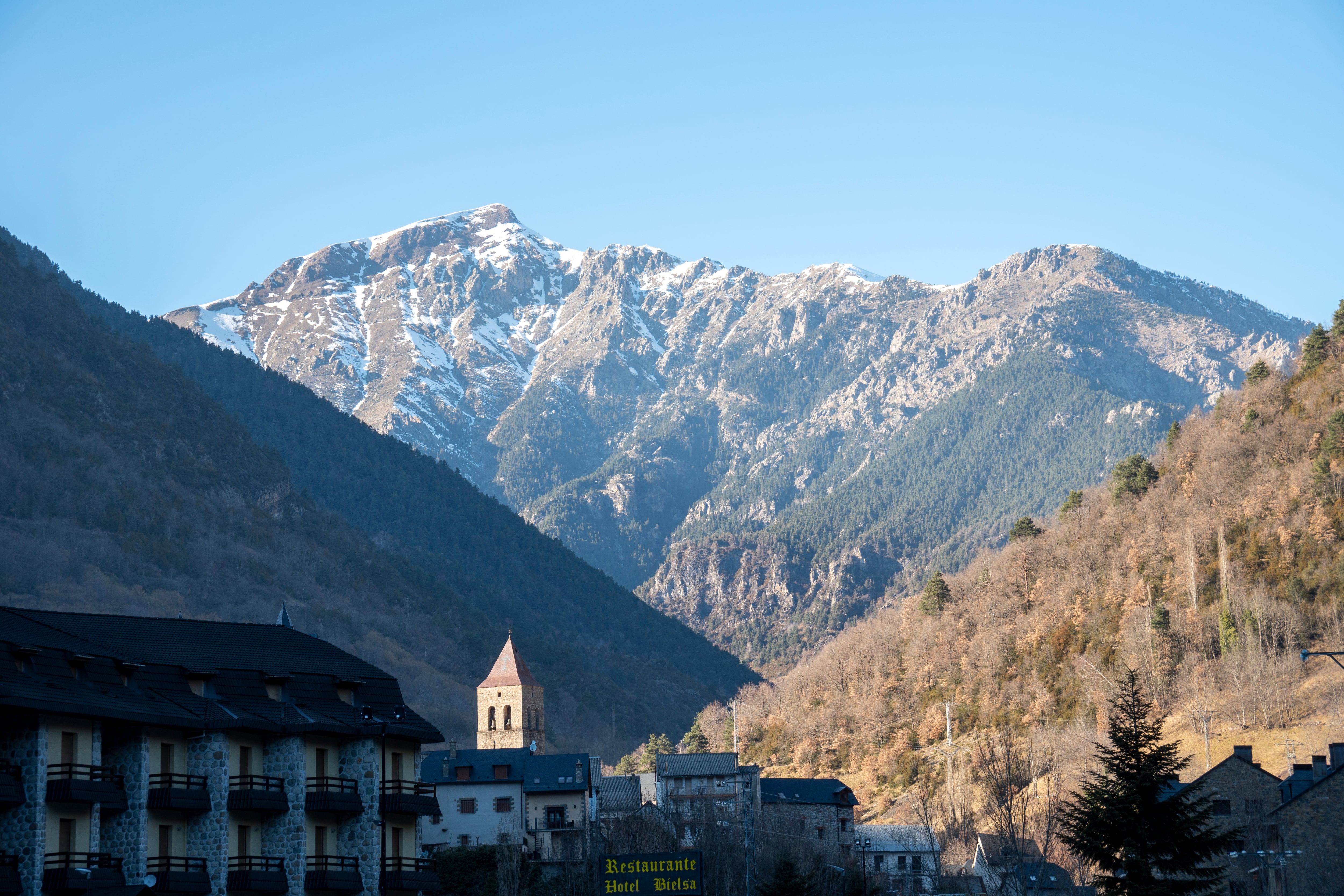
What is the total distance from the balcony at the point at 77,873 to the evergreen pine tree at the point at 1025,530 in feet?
447

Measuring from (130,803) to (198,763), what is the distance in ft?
13.4

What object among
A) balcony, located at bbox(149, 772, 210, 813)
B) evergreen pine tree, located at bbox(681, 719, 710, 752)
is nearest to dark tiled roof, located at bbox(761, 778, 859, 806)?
evergreen pine tree, located at bbox(681, 719, 710, 752)

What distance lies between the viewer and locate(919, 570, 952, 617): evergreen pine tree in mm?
174250

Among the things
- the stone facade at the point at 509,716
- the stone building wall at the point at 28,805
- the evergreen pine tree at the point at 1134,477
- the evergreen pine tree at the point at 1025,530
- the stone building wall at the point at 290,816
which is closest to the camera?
the stone building wall at the point at 28,805

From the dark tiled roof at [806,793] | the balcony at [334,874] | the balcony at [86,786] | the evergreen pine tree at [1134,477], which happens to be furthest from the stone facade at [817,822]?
the evergreen pine tree at [1134,477]

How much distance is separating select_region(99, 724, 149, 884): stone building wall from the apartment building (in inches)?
2.3

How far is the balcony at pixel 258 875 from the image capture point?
197 ft

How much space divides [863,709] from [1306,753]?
65.6 metres

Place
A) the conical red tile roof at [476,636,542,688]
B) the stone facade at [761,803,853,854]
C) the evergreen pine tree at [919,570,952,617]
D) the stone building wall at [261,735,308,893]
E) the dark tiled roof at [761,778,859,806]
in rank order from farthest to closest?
the evergreen pine tree at [919,570,952,617] → the conical red tile roof at [476,636,542,688] → the dark tiled roof at [761,778,859,806] → the stone facade at [761,803,853,854] → the stone building wall at [261,735,308,893]

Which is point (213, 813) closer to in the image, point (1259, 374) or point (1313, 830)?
point (1313, 830)

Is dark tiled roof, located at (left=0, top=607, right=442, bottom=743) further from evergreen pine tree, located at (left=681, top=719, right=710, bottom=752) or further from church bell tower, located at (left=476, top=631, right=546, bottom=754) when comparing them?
evergreen pine tree, located at (left=681, top=719, right=710, bottom=752)

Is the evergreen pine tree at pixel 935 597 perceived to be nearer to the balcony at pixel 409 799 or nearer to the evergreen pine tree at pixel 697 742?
the evergreen pine tree at pixel 697 742

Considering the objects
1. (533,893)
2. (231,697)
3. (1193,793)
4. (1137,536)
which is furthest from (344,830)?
(1137,536)

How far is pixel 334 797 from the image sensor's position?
64.4m
